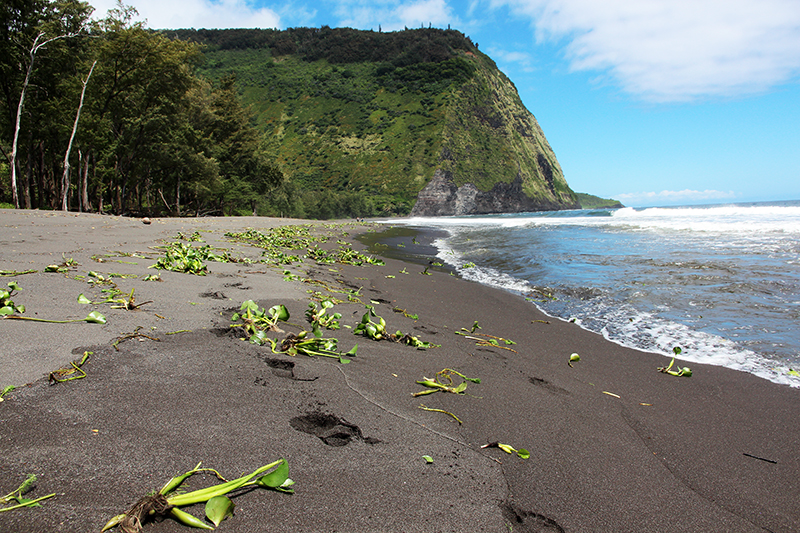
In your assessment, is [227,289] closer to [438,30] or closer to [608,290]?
[608,290]

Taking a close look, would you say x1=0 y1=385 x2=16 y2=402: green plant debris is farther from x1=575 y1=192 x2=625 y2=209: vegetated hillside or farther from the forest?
x1=575 y1=192 x2=625 y2=209: vegetated hillside

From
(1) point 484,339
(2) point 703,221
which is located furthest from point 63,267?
(2) point 703,221

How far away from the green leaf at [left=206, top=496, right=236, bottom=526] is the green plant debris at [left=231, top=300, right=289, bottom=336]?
170 cm

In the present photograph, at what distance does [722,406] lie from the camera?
292cm

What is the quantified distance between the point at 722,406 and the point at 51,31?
85.1 ft

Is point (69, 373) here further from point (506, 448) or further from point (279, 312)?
point (506, 448)

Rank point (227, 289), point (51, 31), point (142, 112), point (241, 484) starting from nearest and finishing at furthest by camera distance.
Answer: point (241, 484) < point (227, 289) < point (51, 31) < point (142, 112)

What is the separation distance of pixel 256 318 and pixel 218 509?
2.03 meters

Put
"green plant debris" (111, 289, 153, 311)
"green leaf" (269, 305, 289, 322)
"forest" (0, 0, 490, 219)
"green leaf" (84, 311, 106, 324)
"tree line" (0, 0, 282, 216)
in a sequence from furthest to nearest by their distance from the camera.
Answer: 1. "forest" (0, 0, 490, 219)
2. "tree line" (0, 0, 282, 216)
3. "green leaf" (269, 305, 289, 322)
4. "green plant debris" (111, 289, 153, 311)
5. "green leaf" (84, 311, 106, 324)

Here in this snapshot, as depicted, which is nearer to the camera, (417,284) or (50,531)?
(50,531)

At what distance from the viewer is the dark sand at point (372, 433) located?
1.41m

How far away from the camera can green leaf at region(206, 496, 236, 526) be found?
124 cm

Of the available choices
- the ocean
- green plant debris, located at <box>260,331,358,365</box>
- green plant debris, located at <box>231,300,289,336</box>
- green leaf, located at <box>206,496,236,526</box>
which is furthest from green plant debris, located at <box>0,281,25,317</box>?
the ocean

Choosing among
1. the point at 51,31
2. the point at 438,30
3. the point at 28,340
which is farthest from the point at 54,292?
the point at 438,30
